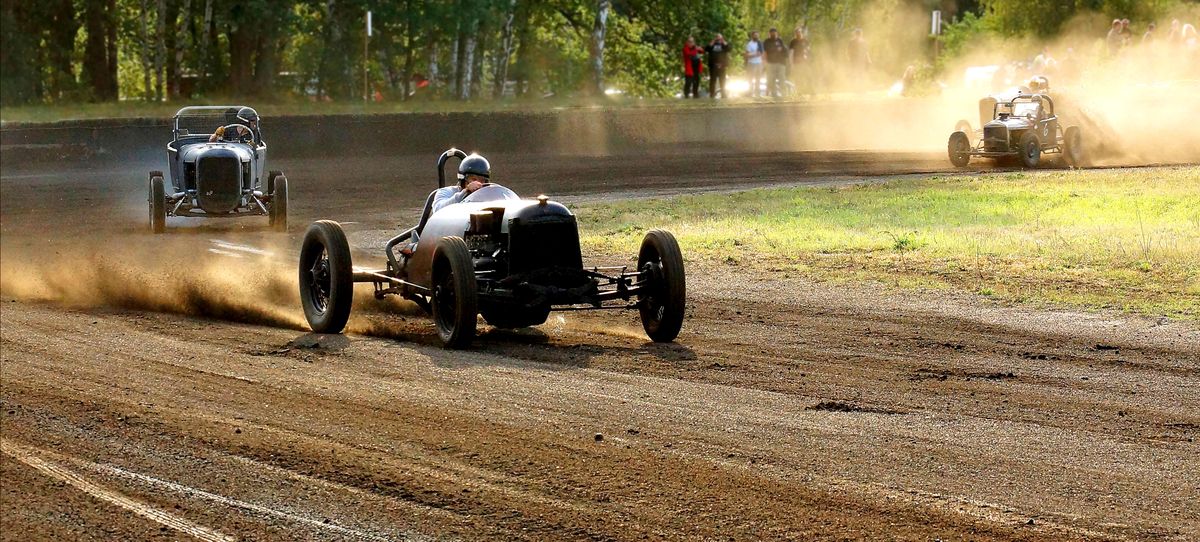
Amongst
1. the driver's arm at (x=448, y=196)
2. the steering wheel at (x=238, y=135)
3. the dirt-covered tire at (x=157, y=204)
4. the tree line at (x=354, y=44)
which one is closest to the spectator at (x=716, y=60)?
the tree line at (x=354, y=44)

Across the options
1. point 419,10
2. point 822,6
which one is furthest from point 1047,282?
point 822,6

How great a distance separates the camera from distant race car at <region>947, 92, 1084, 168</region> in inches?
1081

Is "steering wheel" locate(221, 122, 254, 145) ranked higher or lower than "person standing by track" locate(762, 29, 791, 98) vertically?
lower

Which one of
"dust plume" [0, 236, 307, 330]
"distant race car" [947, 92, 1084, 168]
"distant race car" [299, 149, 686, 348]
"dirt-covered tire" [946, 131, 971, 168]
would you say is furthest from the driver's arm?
"dirt-covered tire" [946, 131, 971, 168]

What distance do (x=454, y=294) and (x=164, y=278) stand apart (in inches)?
222

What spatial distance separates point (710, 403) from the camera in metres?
8.80

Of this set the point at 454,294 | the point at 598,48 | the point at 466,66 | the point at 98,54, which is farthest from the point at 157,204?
the point at 598,48

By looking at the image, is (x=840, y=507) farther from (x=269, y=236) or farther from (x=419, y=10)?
(x=419, y=10)

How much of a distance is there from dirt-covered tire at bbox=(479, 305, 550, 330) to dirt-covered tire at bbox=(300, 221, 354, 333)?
1244mm

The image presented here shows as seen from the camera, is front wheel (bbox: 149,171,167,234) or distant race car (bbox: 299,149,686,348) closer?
distant race car (bbox: 299,149,686,348)

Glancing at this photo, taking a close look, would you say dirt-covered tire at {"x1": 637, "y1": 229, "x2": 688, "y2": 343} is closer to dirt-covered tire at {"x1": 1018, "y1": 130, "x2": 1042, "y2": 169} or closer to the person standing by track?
dirt-covered tire at {"x1": 1018, "y1": 130, "x2": 1042, "y2": 169}

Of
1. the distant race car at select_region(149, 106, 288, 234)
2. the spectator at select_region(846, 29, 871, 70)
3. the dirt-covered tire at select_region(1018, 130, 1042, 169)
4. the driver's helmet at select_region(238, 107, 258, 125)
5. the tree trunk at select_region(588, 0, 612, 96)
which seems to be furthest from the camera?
the spectator at select_region(846, 29, 871, 70)

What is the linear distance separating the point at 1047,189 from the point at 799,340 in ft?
41.3

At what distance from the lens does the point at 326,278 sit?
1194 centimetres
